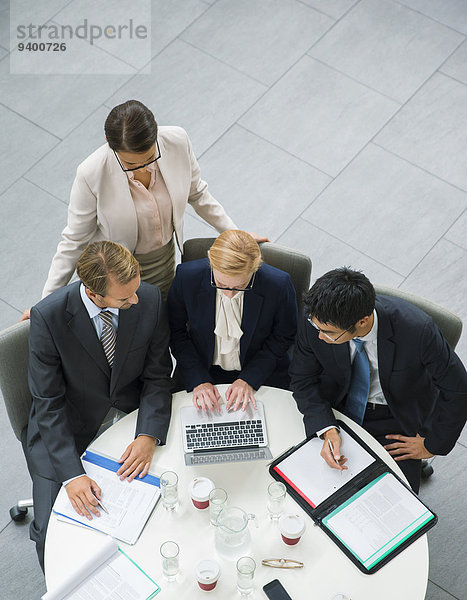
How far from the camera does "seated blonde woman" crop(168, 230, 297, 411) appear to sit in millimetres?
2623

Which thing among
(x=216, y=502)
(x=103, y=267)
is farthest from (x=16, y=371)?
(x=216, y=502)

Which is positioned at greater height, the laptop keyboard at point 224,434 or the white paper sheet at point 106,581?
the laptop keyboard at point 224,434

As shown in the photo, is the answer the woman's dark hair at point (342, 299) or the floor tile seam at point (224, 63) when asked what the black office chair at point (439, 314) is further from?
the floor tile seam at point (224, 63)

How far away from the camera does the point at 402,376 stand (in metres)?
2.69

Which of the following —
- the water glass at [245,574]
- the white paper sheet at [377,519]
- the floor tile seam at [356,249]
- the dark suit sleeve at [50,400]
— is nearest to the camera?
the water glass at [245,574]

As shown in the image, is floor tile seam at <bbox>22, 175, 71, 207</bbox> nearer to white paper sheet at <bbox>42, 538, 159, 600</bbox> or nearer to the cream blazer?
the cream blazer

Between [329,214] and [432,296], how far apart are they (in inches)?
29.6

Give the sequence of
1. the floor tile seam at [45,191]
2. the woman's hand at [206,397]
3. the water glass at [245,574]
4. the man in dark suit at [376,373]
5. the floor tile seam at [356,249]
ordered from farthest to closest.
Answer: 1. the floor tile seam at [45,191]
2. the floor tile seam at [356,249]
3. the woman's hand at [206,397]
4. the man in dark suit at [376,373]
5. the water glass at [245,574]

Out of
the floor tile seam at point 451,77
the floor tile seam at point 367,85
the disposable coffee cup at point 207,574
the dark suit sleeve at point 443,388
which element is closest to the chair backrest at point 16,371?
the disposable coffee cup at point 207,574

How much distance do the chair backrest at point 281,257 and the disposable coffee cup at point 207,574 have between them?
4.03 ft

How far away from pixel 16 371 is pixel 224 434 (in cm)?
81

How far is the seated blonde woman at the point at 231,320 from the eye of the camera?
2.62 meters

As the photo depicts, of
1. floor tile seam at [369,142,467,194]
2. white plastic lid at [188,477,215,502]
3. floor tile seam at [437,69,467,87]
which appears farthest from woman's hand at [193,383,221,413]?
floor tile seam at [437,69,467,87]

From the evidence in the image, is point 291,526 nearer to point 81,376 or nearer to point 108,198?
point 81,376
